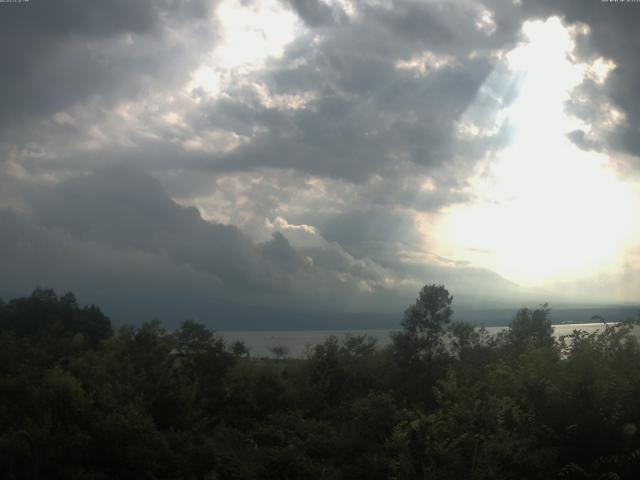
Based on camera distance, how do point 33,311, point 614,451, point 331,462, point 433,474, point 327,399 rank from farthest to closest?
point 33,311 < point 327,399 < point 331,462 < point 433,474 < point 614,451

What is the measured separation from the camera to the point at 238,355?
3850 centimetres

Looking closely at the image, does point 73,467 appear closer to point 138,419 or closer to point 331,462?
point 138,419

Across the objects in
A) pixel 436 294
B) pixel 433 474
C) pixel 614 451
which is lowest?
pixel 433 474

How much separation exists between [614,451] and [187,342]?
33182 millimetres

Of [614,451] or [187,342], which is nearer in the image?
[614,451]

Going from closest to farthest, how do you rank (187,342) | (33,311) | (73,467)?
(73,467) < (187,342) < (33,311)

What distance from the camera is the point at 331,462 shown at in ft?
55.3

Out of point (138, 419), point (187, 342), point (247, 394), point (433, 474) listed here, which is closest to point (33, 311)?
point (187, 342)

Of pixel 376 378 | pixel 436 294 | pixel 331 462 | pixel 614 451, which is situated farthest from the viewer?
pixel 436 294

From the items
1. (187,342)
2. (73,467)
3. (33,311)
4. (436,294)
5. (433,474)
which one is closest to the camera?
(433,474)

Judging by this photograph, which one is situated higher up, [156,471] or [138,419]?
[138,419]

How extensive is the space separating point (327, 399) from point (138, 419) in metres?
13.4

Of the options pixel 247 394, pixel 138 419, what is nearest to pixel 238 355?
pixel 247 394

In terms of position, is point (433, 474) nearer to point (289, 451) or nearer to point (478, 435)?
point (478, 435)
